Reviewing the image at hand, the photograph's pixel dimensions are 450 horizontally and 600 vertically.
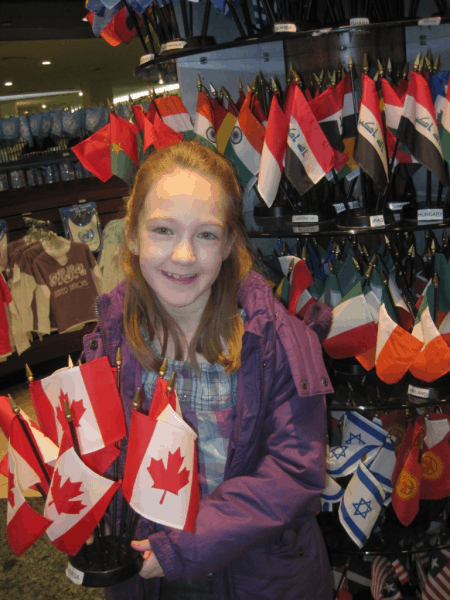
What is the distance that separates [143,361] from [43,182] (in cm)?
392

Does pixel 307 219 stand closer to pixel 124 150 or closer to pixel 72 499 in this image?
pixel 124 150

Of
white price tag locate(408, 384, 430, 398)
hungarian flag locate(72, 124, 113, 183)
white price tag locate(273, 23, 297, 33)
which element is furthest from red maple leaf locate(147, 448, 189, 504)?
hungarian flag locate(72, 124, 113, 183)

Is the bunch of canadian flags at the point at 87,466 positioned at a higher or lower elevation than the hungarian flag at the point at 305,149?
→ lower

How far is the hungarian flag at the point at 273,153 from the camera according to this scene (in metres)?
1.90

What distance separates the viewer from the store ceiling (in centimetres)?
607

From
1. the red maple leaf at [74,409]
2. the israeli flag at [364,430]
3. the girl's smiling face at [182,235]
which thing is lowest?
the israeli flag at [364,430]

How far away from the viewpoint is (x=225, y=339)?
139cm

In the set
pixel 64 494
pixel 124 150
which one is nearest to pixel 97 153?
pixel 124 150

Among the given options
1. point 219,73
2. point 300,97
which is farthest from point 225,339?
point 219,73

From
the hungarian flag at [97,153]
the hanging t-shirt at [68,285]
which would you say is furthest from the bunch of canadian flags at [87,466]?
the hanging t-shirt at [68,285]

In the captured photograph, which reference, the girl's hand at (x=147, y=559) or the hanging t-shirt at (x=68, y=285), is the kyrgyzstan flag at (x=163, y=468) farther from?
the hanging t-shirt at (x=68, y=285)

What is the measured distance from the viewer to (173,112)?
7.41ft

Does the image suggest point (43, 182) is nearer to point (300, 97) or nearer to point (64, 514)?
point (300, 97)

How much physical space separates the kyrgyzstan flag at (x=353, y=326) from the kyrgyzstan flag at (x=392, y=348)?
0.18ft
